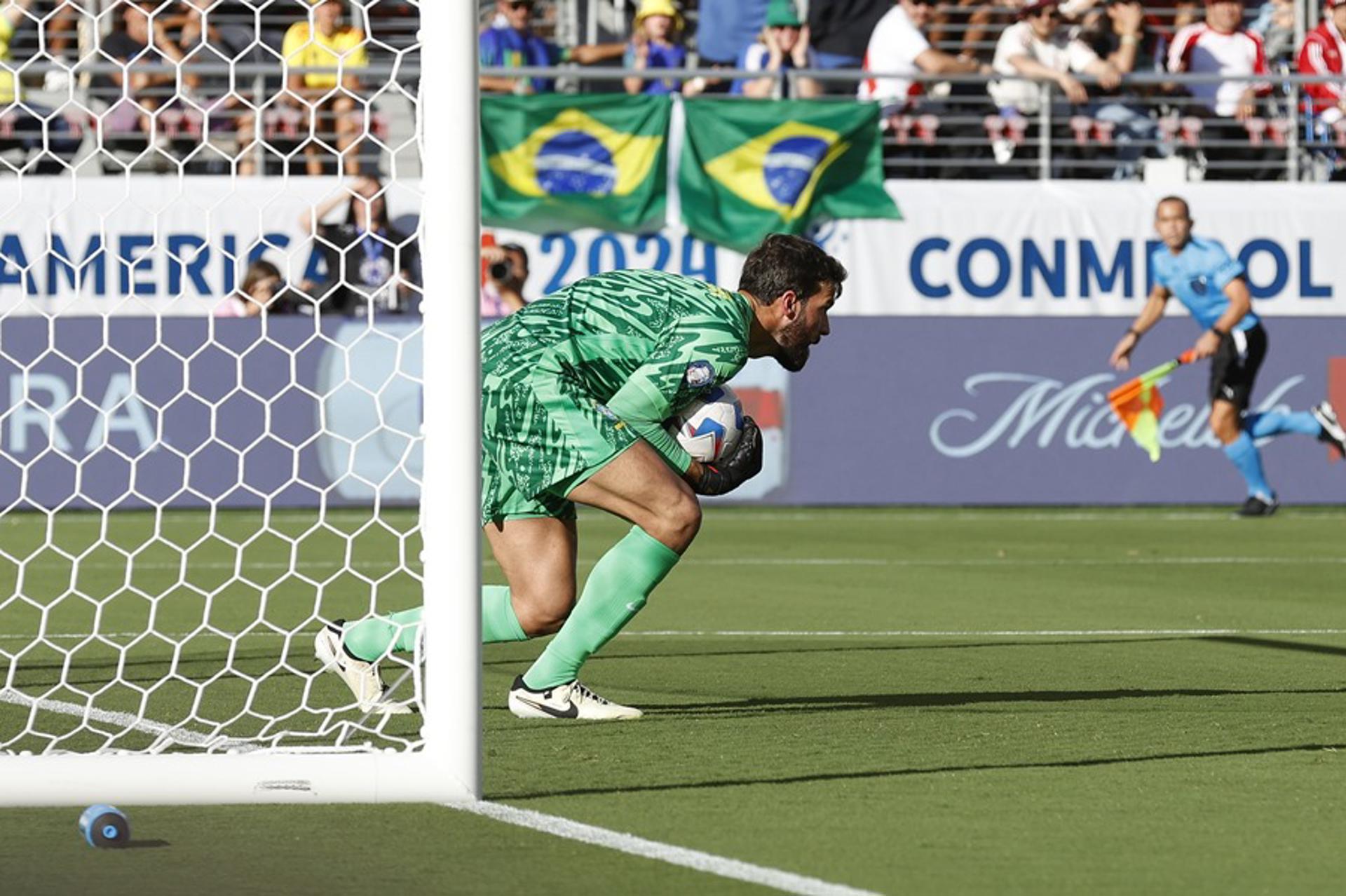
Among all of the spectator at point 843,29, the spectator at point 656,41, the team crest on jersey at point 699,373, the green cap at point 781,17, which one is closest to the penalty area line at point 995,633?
the team crest on jersey at point 699,373

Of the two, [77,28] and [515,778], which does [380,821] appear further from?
[77,28]

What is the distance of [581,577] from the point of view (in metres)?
13.1

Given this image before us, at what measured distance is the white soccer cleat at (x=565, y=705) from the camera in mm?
7234

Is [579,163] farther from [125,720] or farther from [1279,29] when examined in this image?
[125,720]

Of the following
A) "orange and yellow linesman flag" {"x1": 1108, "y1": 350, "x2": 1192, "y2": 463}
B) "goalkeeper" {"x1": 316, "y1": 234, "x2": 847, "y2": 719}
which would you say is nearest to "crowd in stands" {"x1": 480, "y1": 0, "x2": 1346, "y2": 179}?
"orange and yellow linesman flag" {"x1": 1108, "y1": 350, "x2": 1192, "y2": 463}

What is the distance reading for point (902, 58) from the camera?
2078 cm

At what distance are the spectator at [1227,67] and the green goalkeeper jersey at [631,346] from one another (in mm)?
14691

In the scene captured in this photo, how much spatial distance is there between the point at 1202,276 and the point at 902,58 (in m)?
3.81

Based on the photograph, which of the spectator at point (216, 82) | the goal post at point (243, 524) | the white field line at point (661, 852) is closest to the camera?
the white field line at point (661, 852)

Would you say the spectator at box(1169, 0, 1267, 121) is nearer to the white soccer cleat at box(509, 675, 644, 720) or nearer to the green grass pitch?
the green grass pitch

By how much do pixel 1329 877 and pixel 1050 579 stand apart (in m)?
8.19

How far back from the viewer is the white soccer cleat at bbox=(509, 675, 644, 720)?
7.23 meters

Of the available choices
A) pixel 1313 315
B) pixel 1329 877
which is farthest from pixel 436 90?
pixel 1313 315

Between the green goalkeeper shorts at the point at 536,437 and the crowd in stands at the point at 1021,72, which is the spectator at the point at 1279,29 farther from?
the green goalkeeper shorts at the point at 536,437
